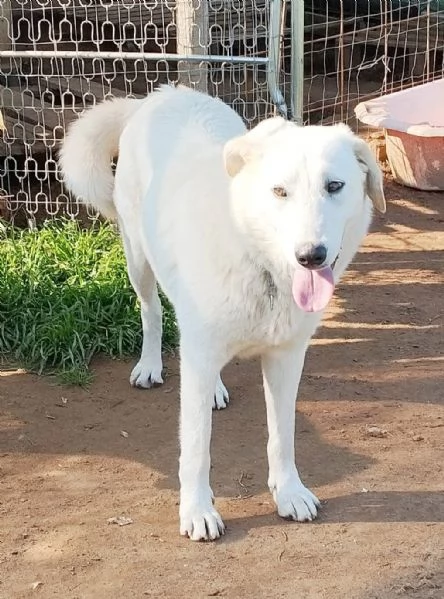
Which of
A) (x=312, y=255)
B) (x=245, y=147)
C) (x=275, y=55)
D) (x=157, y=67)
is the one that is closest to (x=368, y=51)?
(x=157, y=67)

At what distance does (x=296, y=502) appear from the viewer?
3.18 m

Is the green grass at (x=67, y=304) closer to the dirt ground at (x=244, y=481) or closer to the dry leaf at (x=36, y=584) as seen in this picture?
the dirt ground at (x=244, y=481)

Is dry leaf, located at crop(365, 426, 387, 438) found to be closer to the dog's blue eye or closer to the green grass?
the green grass

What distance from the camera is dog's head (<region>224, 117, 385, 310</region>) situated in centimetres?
248

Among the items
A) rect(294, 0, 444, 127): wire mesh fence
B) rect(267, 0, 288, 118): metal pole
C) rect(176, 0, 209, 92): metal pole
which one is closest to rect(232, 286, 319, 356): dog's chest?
rect(267, 0, 288, 118): metal pole

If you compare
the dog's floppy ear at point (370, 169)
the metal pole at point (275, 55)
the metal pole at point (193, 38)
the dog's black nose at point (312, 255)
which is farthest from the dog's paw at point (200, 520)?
the metal pole at point (193, 38)

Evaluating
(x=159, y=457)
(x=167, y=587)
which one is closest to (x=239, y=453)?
(x=159, y=457)

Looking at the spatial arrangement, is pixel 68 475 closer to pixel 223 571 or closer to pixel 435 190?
pixel 223 571

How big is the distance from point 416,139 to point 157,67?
2.09 m

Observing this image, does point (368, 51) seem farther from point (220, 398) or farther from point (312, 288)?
point (312, 288)

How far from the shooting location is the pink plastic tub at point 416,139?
269 inches

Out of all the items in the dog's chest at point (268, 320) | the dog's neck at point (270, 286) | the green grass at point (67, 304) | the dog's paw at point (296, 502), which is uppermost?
the dog's neck at point (270, 286)

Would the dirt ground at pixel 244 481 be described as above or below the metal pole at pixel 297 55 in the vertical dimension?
below

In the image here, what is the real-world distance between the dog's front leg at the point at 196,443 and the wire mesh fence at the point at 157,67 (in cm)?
271
